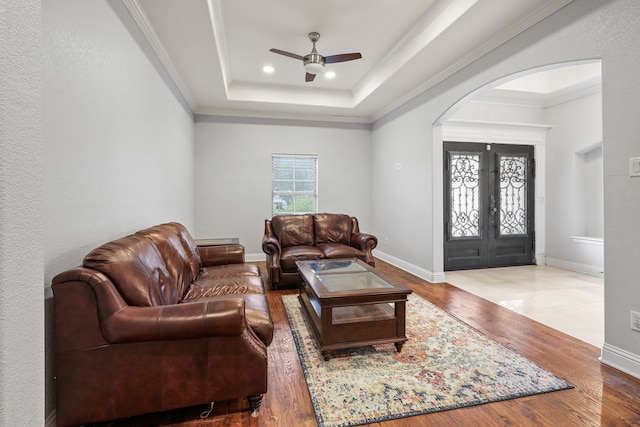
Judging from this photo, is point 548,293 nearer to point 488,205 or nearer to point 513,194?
point 488,205

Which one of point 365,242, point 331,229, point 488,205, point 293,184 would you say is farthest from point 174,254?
point 488,205

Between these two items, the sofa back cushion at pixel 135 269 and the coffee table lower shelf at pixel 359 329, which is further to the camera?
the coffee table lower shelf at pixel 359 329

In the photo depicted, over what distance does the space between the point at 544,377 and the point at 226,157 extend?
549cm

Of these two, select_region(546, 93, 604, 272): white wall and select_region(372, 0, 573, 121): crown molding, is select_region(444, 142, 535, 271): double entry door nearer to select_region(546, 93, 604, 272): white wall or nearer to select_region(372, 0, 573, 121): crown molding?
select_region(546, 93, 604, 272): white wall

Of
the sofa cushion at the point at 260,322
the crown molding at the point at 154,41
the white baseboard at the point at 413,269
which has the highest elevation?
the crown molding at the point at 154,41

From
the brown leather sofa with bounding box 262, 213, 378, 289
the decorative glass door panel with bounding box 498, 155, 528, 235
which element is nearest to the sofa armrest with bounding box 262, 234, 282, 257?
the brown leather sofa with bounding box 262, 213, 378, 289

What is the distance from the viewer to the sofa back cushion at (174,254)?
2.34m

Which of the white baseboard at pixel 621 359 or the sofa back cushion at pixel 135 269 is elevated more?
the sofa back cushion at pixel 135 269

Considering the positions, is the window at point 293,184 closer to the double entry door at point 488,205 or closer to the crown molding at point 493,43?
the crown molding at point 493,43

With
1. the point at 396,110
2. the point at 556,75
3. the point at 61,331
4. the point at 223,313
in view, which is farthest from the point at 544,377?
the point at 556,75

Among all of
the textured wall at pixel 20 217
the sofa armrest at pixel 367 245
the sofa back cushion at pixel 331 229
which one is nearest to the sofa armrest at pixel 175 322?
the textured wall at pixel 20 217

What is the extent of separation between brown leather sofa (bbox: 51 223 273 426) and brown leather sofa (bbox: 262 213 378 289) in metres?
2.21

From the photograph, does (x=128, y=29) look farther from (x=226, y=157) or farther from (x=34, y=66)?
(x=226, y=157)

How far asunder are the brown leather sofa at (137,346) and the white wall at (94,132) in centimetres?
19
